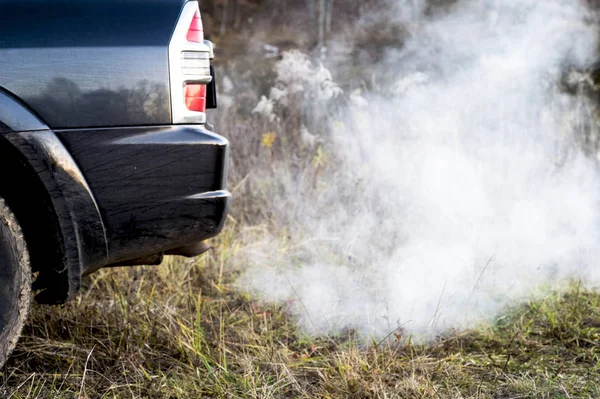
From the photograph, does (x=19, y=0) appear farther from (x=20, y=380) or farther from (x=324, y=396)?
(x=324, y=396)

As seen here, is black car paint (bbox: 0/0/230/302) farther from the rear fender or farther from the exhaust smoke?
the exhaust smoke

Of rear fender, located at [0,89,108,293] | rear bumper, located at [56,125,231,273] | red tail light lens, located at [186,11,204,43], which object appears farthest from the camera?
red tail light lens, located at [186,11,204,43]

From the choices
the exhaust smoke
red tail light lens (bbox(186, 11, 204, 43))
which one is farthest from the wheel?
the exhaust smoke

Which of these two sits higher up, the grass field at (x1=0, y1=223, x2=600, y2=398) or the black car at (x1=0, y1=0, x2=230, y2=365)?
the black car at (x1=0, y1=0, x2=230, y2=365)

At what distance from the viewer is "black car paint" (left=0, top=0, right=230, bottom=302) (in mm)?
2379

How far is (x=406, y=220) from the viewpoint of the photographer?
4512 millimetres

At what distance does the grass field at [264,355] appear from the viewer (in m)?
2.59

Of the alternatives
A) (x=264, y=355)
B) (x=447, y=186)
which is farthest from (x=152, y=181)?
(x=447, y=186)

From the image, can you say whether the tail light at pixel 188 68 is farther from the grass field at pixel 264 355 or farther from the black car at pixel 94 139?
the grass field at pixel 264 355

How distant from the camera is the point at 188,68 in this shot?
8.32ft

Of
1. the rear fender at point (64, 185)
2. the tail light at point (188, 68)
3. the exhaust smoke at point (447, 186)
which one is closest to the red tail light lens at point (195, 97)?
the tail light at point (188, 68)

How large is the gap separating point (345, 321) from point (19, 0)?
2.02 meters

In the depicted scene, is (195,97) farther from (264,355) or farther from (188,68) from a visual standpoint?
(264,355)

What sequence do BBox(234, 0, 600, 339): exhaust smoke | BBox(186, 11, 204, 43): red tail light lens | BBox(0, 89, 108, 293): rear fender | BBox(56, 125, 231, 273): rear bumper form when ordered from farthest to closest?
BBox(234, 0, 600, 339): exhaust smoke
BBox(186, 11, 204, 43): red tail light lens
BBox(56, 125, 231, 273): rear bumper
BBox(0, 89, 108, 293): rear fender
